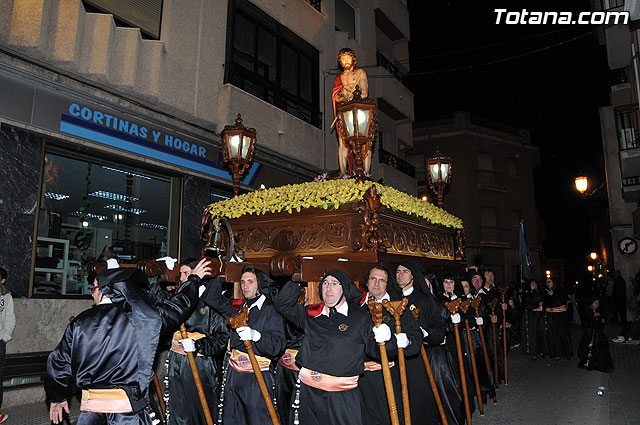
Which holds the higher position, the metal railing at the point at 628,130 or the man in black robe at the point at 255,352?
the metal railing at the point at 628,130

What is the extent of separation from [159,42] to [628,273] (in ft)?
65.7

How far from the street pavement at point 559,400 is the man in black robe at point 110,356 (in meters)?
3.50

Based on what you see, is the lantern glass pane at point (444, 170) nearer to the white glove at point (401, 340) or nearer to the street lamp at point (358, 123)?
the street lamp at point (358, 123)

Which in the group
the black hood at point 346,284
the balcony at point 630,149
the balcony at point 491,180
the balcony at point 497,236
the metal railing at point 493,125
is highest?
the metal railing at point 493,125

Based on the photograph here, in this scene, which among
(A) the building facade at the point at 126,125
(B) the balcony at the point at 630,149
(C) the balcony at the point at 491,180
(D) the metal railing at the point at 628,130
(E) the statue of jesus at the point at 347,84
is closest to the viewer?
(E) the statue of jesus at the point at 347,84

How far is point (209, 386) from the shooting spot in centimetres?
584

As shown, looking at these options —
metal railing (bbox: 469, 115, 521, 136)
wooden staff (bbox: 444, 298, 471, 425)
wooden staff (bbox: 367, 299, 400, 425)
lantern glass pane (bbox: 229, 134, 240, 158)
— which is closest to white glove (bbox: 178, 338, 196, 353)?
wooden staff (bbox: 367, 299, 400, 425)

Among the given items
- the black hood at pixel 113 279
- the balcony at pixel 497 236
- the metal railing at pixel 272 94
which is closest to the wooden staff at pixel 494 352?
the black hood at pixel 113 279

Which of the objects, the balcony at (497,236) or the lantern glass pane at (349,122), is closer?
the lantern glass pane at (349,122)

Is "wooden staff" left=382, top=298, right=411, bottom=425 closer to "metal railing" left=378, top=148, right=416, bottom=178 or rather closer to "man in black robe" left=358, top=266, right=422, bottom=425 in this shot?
"man in black robe" left=358, top=266, right=422, bottom=425

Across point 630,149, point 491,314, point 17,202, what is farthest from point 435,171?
point 630,149

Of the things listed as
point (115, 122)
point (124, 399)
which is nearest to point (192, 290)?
point (124, 399)

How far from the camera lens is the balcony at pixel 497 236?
30953 mm

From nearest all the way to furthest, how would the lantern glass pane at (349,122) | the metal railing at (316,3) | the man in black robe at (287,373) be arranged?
the man in black robe at (287,373) → the lantern glass pane at (349,122) → the metal railing at (316,3)
